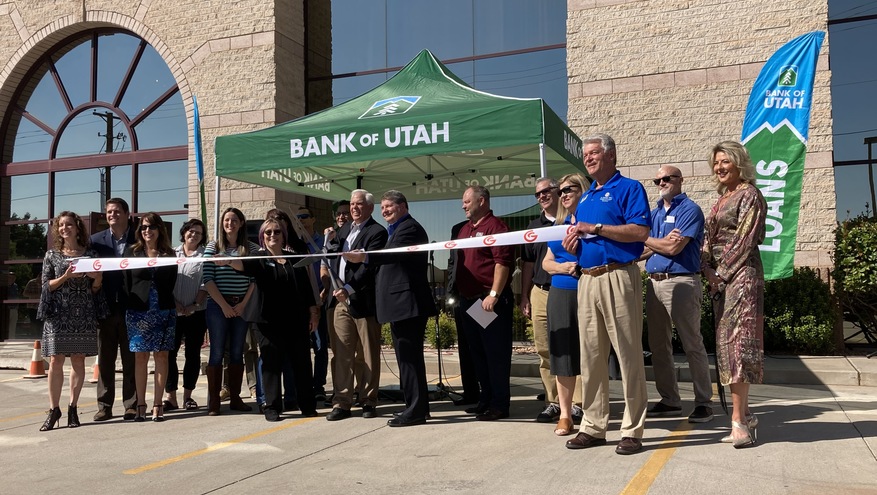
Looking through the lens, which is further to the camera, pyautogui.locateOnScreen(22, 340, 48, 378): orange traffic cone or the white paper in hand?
pyautogui.locateOnScreen(22, 340, 48, 378): orange traffic cone

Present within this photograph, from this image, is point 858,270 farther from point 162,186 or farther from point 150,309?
point 162,186

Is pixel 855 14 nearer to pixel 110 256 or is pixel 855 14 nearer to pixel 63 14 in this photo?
pixel 110 256

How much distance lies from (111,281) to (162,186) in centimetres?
767

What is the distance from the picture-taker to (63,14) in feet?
46.9

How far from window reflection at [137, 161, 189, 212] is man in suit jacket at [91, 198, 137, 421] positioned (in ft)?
23.0

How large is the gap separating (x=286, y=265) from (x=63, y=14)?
34.8 ft

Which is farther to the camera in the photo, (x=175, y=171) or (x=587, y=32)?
(x=175, y=171)

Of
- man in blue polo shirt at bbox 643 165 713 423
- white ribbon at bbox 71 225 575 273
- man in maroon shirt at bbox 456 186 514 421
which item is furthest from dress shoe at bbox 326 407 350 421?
man in blue polo shirt at bbox 643 165 713 423

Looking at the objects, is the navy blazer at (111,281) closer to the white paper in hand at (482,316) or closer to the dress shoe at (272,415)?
the dress shoe at (272,415)

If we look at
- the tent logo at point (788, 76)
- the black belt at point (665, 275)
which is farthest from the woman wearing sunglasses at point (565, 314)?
the tent logo at point (788, 76)

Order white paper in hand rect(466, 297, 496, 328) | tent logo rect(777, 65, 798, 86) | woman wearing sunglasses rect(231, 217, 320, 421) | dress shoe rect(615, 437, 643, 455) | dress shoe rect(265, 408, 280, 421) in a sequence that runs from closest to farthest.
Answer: dress shoe rect(615, 437, 643, 455) → white paper in hand rect(466, 297, 496, 328) → dress shoe rect(265, 408, 280, 421) → woman wearing sunglasses rect(231, 217, 320, 421) → tent logo rect(777, 65, 798, 86)

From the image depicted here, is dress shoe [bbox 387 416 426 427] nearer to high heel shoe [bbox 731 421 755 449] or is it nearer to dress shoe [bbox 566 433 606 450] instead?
dress shoe [bbox 566 433 606 450]

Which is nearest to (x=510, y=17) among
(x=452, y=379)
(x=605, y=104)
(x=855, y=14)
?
(x=605, y=104)

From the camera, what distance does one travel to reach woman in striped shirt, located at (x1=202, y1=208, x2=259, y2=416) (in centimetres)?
689
